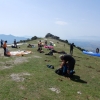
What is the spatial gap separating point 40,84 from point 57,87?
1.78m

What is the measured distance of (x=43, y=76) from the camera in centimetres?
2055

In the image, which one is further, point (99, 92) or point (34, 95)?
point (99, 92)

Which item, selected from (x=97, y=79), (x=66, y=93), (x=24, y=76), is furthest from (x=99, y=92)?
(x=24, y=76)

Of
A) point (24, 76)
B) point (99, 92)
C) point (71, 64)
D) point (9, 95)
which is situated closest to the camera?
point (9, 95)

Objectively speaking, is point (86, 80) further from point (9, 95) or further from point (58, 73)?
point (9, 95)

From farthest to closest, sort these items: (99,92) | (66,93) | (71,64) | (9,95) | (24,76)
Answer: (71,64)
(24,76)
(99,92)
(66,93)
(9,95)

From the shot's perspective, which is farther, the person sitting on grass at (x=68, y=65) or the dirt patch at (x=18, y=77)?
the person sitting on grass at (x=68, y=65)

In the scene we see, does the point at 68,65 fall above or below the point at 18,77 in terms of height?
above

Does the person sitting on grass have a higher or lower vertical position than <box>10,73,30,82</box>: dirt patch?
higher

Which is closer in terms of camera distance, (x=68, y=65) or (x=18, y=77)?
(x=18, y=77)

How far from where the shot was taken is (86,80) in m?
21.2

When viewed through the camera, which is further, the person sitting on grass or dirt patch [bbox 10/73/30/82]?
the person sitting on grass

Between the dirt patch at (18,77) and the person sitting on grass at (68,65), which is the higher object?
the person sitting on grass at (68,65)

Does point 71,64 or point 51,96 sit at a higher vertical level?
point 71,64
